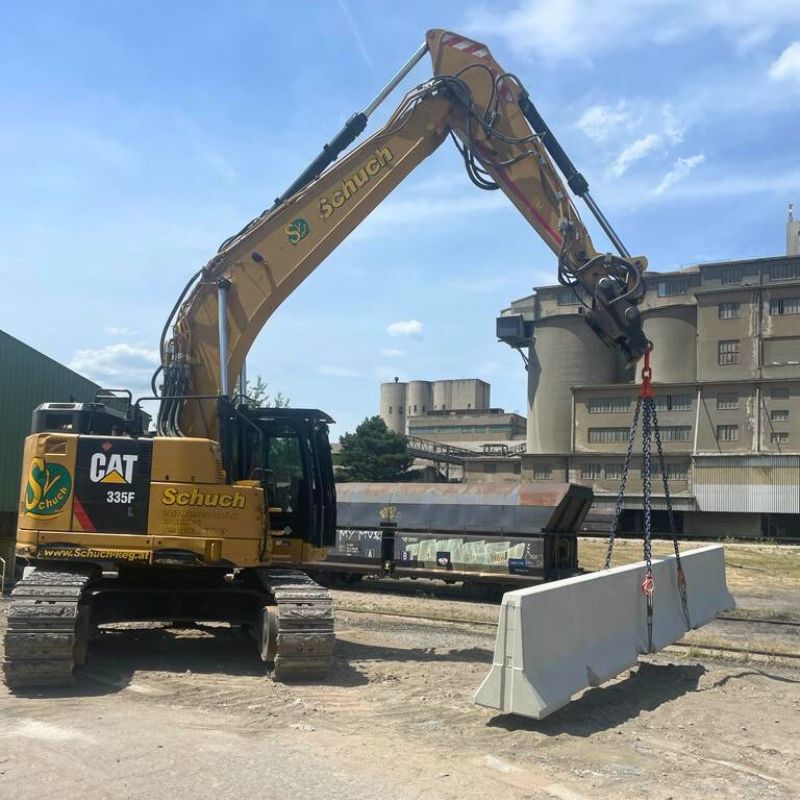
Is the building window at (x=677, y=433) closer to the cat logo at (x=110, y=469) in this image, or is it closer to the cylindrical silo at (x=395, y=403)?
the cat logo at (x=110, y=469)

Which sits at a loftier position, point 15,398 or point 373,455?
point 373,455

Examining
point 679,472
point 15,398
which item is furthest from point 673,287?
point 15,398

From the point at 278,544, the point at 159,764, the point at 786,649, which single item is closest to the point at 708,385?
the point at 786,649

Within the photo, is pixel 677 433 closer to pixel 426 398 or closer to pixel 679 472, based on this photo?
pixel 679 472

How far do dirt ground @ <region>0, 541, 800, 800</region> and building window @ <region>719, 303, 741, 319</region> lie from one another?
177ft

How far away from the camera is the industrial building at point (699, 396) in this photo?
177ft

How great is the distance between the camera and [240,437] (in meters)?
9.53

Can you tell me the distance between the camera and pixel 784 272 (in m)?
60.0

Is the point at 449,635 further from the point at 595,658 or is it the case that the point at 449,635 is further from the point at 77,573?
the point at 77,573

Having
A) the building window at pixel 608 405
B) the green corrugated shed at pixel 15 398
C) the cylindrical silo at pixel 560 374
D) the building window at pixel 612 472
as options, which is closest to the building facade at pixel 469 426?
the cylindrical silo at pixel 560 374

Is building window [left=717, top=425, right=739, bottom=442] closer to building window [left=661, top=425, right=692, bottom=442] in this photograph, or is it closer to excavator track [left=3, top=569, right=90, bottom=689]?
building window [left=661, top=425, right=692, bottom=442]

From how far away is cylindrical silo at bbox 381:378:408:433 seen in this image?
419ft

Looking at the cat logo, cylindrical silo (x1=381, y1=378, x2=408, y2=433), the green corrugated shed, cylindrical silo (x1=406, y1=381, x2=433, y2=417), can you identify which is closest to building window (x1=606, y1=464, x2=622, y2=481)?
the green corrugated shed

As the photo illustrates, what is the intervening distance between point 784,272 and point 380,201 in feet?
185
